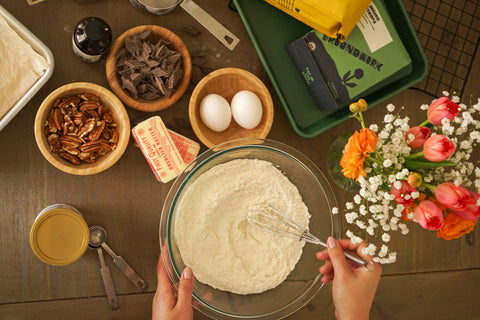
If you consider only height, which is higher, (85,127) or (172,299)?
(85,127)

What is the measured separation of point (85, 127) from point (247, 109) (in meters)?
0.33

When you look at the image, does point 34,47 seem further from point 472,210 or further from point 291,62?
point 472,210

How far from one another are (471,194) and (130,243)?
67 centimetres

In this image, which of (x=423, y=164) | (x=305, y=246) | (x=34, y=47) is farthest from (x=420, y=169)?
(x=34, y=47)

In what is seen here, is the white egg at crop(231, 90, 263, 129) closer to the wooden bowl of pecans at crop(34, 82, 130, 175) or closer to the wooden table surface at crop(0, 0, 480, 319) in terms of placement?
the wooden table surface at crop(0, 0, 480, 319)

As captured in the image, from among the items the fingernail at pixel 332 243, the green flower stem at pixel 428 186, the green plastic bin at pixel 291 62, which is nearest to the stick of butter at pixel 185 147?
the green plastic bin at pixel 291 62

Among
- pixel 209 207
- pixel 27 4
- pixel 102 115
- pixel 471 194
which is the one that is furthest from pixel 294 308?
pixel 27 4

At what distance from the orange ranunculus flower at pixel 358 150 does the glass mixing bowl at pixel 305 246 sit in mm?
224

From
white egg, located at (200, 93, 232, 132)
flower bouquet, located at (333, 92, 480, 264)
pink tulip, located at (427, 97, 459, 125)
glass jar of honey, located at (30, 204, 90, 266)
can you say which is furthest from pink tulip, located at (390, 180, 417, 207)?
glass jar of honey, located at (30, 204, 90, 266)

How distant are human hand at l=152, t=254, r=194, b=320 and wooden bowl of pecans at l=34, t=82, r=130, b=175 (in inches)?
10.2

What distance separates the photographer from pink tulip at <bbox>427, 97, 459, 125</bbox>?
634mm

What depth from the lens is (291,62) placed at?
3.14 ft

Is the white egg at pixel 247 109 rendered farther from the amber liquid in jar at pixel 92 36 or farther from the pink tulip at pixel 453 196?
the pink tulip at pixel 453 196

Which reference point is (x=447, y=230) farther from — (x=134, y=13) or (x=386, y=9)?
(x=134, y=13)
